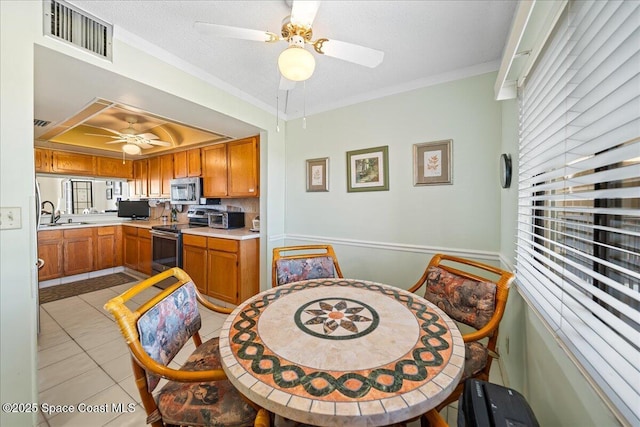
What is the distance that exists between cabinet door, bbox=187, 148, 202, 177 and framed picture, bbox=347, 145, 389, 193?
241 centimetres

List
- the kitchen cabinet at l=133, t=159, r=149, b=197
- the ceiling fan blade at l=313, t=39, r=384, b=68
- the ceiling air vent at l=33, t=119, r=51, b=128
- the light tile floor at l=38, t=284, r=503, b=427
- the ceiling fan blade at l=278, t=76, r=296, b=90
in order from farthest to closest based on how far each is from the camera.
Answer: the kitchen cabinet at l=133, t=159, r=149, b=197, the ceiling air vent at l=33, t=119, r=51, b=128, the ceiling fan blade at l=278, t=76, r=296, b=90, the light tile floor at l=38, t=284, r=503, b=427, the ceiling fan blade at l=313, t=39, r=384, b=68

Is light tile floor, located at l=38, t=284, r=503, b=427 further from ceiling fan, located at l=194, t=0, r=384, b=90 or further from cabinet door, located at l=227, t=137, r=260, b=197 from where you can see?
ceiling fan, located at l=194, t=0, r=384, b=90

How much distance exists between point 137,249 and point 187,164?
1.72 m

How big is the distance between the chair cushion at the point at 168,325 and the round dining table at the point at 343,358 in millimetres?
269

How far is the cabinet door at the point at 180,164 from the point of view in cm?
380

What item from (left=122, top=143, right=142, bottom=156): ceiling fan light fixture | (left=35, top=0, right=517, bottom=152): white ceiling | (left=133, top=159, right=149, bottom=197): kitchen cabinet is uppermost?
(left=35, top=0, right=517, bottom=152): white ceiling

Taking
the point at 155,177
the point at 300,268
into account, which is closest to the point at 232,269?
the point at 300,268

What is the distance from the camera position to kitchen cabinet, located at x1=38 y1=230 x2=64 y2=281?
137 inches

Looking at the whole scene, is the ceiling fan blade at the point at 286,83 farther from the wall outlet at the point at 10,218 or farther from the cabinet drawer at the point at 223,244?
the cabinet drawer at the point at 223,244

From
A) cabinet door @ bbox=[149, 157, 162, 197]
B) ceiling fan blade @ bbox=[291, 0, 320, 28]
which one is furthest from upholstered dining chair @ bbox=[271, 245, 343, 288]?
cabinet door @ bbox=[149, 157, 162, 197]

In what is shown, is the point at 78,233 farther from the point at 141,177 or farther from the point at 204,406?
the point at 204,406

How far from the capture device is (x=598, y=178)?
719 mm

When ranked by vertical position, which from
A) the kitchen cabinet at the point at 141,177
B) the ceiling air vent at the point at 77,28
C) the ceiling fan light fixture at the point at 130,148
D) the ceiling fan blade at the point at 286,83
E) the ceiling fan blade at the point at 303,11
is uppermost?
the ceiling air vent at the point at 77,28

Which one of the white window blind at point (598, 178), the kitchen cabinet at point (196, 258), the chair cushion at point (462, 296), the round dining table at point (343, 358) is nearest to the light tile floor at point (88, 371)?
the kitchen cabinet at point (196, 258)
